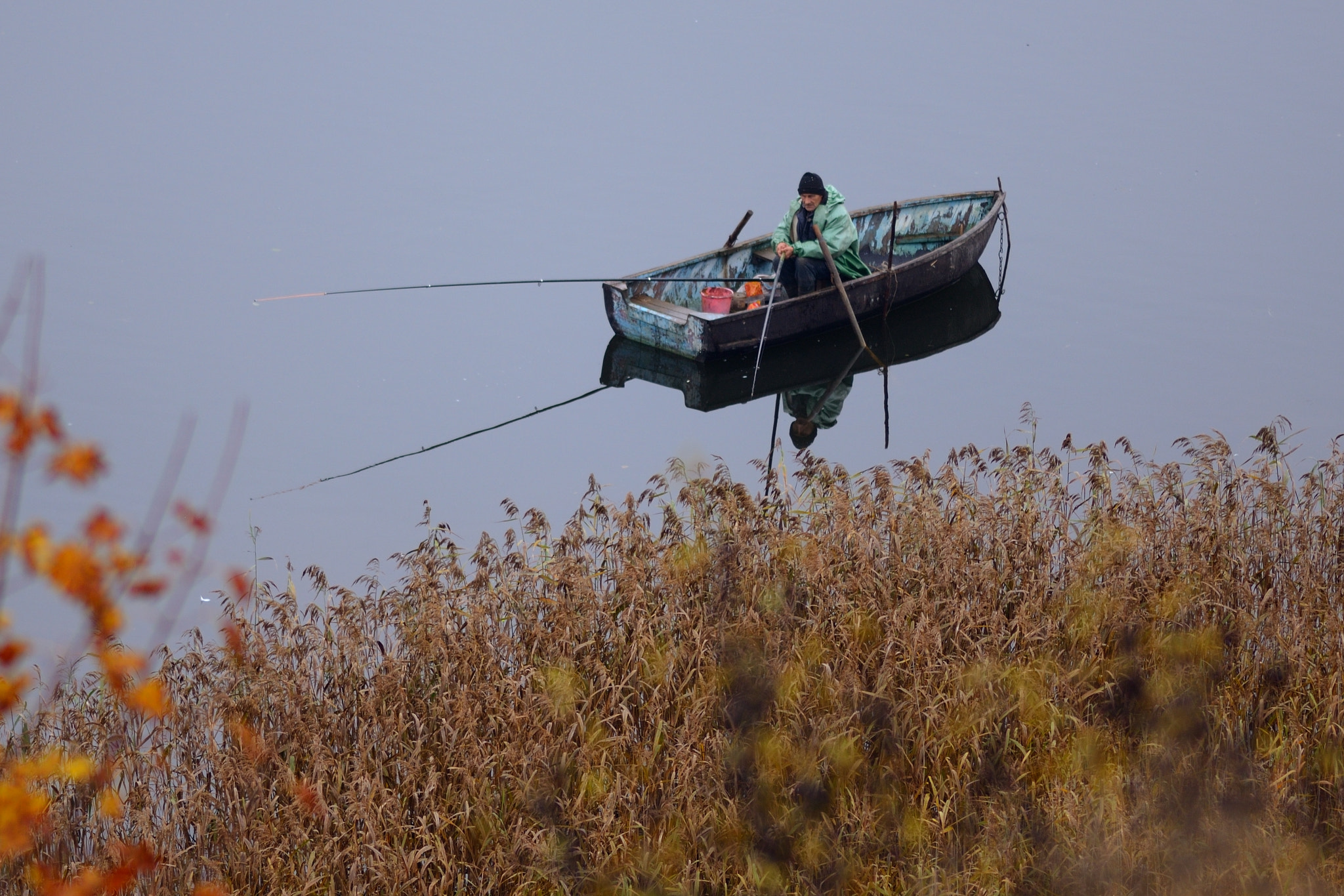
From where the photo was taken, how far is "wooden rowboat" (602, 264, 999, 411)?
10.6 meters

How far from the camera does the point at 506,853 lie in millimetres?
4891

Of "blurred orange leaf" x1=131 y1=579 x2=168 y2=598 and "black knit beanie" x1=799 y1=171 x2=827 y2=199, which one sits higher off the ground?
"black knit beanie" x1=799 y1=171 x2=827 y2=199

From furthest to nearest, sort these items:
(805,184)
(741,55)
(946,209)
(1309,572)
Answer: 1. (741,55)
2. (946,209)
3. (805,184)
4. (1309,572)

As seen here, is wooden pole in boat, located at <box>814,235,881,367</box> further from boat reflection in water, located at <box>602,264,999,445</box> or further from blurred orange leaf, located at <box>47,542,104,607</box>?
blurred orange leaf, located at <box>47,542,104,607</box>

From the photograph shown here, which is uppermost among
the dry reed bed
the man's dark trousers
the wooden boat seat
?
the man's dark trousers

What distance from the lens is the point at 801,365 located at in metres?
10.9

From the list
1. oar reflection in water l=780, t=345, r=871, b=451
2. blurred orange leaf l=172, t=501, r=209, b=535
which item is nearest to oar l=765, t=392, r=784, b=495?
oar reflection in water l=780, t=345, r=871, b=451

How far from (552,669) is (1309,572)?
346cm

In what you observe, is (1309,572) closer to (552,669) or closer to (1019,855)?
(1019,855)

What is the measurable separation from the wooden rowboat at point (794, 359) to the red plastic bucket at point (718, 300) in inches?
20.8

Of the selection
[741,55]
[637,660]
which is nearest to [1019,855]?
[637,660]

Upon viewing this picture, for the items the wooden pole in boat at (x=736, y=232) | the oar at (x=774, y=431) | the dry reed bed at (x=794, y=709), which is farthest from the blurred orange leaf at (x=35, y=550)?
the wooden pole in boat at (x=736, y=232)

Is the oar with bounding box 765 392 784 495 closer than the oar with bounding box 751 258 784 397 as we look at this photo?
Yes

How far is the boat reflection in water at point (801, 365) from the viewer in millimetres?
10484
